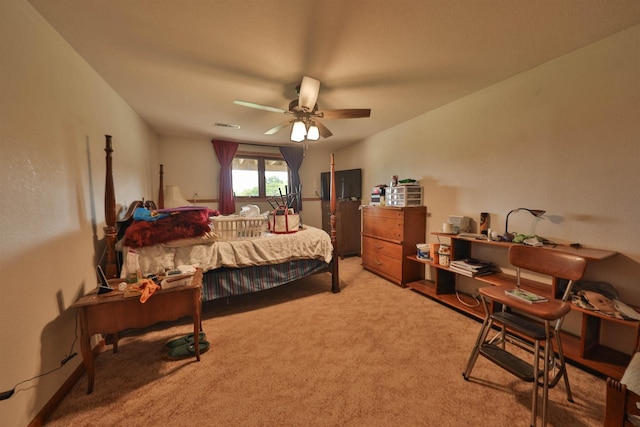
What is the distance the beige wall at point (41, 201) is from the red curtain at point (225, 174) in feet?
8.06

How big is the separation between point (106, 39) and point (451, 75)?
2.75 meters

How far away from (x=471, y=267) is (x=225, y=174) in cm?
420

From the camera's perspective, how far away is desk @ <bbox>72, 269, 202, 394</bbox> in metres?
1.43

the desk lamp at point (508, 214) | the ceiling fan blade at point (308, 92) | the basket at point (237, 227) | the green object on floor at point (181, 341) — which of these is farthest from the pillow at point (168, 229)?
the desk lamp at point (508, 214)

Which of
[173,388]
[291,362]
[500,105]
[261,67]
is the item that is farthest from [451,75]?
[173,388]

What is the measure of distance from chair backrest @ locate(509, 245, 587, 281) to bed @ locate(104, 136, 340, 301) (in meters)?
1.82

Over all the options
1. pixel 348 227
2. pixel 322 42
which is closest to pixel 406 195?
pixel 348 227

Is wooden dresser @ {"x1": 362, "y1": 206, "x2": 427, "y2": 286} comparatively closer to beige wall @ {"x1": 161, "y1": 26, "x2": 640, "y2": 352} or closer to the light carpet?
beige wall @ {"x1": 161, "y1": 26, "x2": 640, "y2": 352}

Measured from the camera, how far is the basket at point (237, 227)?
246 centimetres

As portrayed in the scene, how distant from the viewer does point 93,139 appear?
6.15 ft

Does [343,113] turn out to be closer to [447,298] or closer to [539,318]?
[539,318]

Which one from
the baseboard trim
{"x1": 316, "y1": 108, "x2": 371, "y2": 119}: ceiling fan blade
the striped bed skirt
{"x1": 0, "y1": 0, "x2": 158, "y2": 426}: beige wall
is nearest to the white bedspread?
the striped bed skirt

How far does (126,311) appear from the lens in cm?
152

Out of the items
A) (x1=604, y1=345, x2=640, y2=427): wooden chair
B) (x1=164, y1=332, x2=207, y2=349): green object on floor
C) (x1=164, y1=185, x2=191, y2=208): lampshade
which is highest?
(x1=164, y1=185, x2=191, y2=208): lampshade
